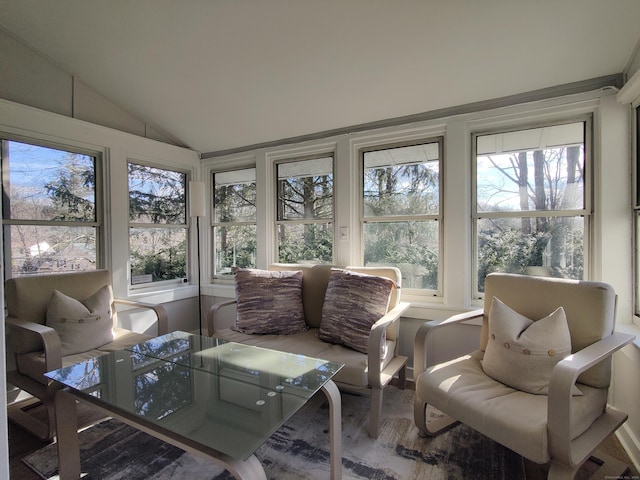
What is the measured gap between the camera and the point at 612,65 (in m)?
1.98

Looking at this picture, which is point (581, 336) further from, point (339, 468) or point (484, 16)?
point (484, 16)

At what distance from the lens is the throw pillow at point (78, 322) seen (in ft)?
7.30

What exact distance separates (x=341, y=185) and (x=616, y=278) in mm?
1969

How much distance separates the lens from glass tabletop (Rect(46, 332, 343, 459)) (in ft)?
4.10

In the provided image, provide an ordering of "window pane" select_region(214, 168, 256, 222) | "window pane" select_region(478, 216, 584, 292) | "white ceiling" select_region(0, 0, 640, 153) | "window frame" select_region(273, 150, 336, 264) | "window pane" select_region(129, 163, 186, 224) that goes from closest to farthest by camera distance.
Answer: "white ceiling" select_region(0, 0, 640, 153), "window pane" select_region(478, 216, 584, 292), "window frame" select_region(273, 150, 336, 264), "window pane" select_region(129, 163, 186, 224), "window pane" select_region(214, 168, 256, 222)

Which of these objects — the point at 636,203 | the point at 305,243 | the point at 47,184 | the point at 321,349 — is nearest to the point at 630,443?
the point at 636,203

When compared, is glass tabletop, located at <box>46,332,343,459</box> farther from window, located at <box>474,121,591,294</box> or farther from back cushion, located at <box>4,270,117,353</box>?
window, located at <box>474,121,591,294</box>

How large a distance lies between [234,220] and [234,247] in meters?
0.30

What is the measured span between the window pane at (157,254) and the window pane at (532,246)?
9.64 ft

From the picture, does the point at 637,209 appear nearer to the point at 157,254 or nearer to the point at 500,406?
the point at 500,406

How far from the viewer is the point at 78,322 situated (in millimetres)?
2283

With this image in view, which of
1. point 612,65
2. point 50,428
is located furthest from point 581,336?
point 50,428

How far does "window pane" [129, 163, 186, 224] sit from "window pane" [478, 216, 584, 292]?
9.69 feet

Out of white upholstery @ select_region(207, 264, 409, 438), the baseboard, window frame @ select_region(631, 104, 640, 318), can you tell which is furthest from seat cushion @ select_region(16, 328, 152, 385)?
window frame @ select_region(631, 104, 640, 318)
